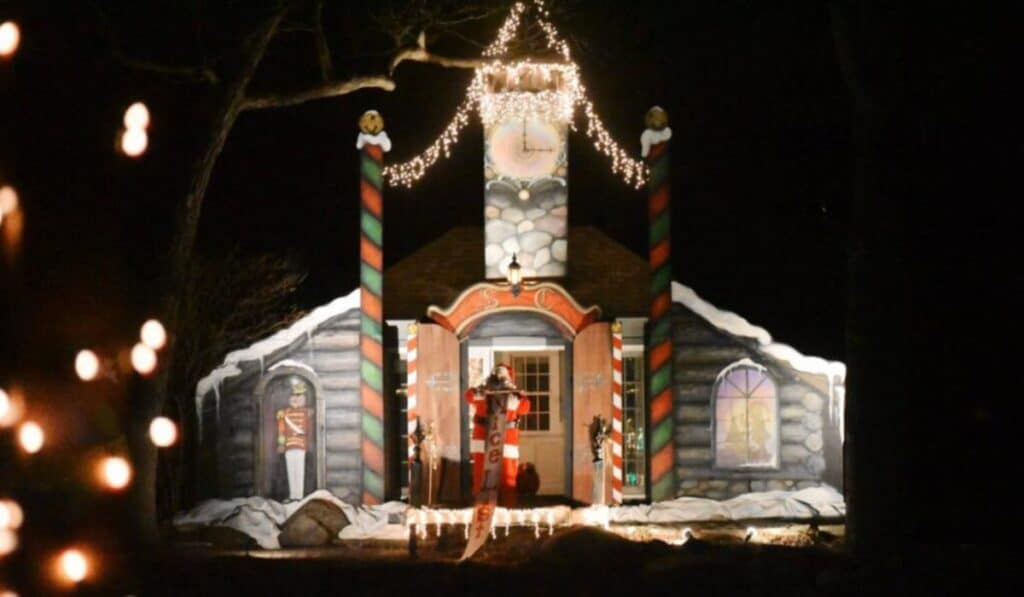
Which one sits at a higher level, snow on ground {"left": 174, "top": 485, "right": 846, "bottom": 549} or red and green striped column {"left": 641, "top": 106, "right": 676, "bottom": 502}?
red and green striped column {"left": 641, "top": 106, "right": 676, "bottom": 502}

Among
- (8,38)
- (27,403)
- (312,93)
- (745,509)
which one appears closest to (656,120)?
(312,93)

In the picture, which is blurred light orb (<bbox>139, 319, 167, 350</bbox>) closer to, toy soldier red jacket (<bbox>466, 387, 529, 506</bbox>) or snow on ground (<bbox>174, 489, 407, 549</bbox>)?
snow on ground (<bbox>174, 489, 407, 549</bbox>)

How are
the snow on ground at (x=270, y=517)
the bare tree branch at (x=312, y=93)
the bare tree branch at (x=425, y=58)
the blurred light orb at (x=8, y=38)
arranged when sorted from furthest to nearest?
1. the snow on ground at (x=270, y=517)
2. the bare tree branch at (x=425, y=58)
3. the bare tree branch at (x=312, y=93)
4. the blurred light orb at (x=8, y=38)

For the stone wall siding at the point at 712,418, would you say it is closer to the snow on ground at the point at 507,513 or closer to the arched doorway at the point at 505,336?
the snow on ground at the point at 507,513

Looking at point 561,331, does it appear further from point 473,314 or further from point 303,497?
point 303,497

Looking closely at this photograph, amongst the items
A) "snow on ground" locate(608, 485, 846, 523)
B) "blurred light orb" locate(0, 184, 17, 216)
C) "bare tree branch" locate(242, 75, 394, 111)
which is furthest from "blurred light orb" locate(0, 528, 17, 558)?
"snow on ground" locate(608, 485, 846, 523)

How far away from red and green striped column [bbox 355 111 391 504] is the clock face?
63.9 inches

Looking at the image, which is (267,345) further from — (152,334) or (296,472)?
(152,334)

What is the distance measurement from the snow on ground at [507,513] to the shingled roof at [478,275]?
2.93 meters

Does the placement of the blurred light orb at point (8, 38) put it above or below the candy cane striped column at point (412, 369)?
above

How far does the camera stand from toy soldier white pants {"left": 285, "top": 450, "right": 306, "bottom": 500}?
17.3 meters

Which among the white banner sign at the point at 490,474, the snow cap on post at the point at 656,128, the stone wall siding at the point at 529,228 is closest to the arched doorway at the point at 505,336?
the stone wall siding at the point at 529,228

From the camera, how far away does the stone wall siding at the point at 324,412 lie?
56.9 feet

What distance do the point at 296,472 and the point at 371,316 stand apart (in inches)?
97.5
